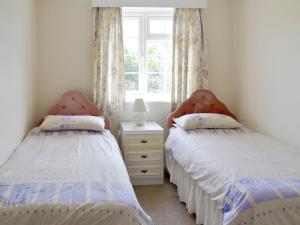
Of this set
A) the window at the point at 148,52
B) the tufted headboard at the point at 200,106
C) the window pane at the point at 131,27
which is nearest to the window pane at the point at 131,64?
the window at the point at 148,52

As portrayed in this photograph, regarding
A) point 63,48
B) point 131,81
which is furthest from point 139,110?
point 63,48

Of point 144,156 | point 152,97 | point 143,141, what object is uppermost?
point 152,97

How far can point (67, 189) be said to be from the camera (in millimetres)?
2012

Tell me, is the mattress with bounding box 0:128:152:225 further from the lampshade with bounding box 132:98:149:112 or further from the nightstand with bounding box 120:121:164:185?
the lampshade with bounding box 132:98:149:112

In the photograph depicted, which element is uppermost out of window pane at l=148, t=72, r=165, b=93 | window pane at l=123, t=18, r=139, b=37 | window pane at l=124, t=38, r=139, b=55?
window pane at l=123, t=18, r=139, b=37

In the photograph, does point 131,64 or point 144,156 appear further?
point 131,64

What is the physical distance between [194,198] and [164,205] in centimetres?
40

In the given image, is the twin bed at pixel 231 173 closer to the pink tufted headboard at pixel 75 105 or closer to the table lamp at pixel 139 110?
the table lamp at pixel 139 110

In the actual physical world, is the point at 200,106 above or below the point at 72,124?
above

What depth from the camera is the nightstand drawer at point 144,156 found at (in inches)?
157

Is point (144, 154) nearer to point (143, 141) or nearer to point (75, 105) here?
point (143, 141)

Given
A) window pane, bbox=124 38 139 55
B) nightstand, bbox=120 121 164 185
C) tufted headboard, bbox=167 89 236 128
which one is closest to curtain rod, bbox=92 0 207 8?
window pane, bbox=124 38 139 55

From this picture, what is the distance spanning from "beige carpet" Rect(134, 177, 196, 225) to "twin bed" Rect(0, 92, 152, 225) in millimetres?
711

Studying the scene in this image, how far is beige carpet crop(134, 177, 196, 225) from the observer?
10.2 ft
